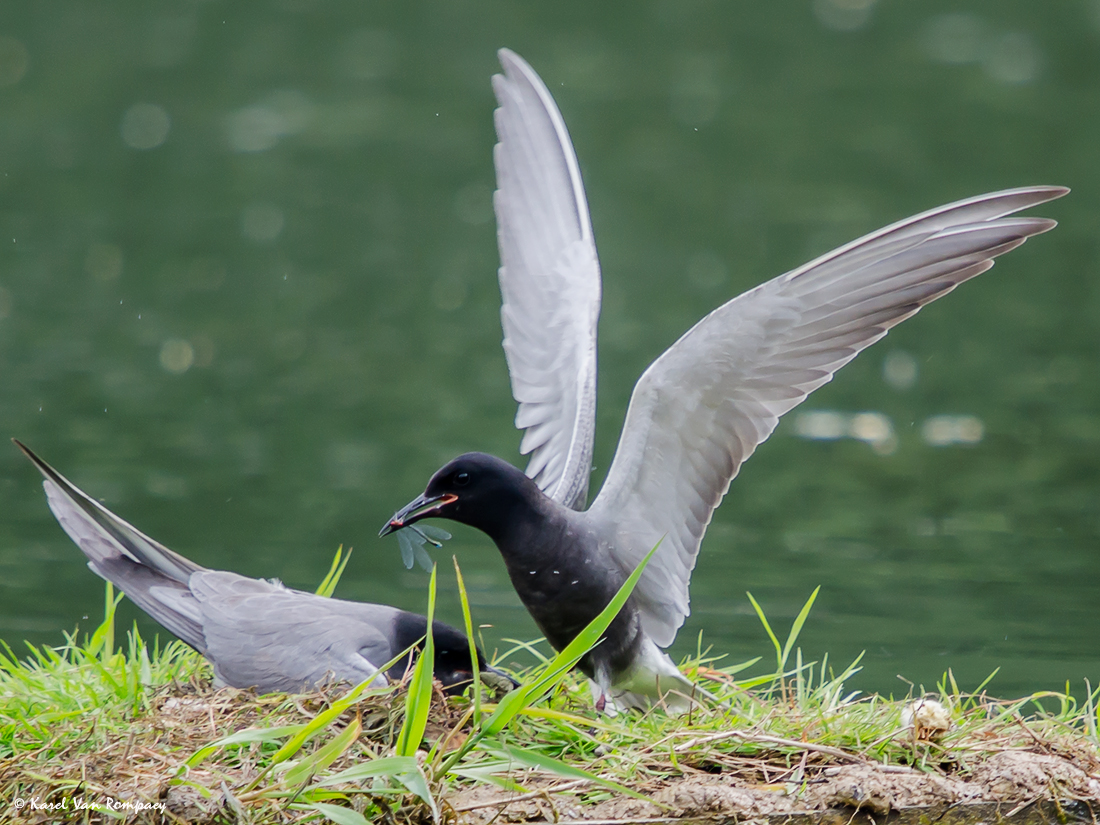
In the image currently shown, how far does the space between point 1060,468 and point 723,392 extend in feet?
19.3

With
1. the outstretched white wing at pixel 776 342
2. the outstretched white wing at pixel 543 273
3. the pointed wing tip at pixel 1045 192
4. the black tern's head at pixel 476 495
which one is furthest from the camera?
the outstretched white wing at pixel 543 273

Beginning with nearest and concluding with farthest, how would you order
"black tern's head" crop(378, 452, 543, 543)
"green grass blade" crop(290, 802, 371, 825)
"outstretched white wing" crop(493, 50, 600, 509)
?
"green grass blade" crop(290, 802, 371, 825) < "black tern's head" crop(378, 452, 543, 543) < "outstretched white wing" crop(493, 50, 600, 509)

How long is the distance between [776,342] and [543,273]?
150 centimetres

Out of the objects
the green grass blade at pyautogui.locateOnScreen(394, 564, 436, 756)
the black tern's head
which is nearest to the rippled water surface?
the black tern's head

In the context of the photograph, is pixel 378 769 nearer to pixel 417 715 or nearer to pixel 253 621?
pixel 417 715

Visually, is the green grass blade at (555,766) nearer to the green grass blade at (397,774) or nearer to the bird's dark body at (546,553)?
the green grass blade at (397,774)

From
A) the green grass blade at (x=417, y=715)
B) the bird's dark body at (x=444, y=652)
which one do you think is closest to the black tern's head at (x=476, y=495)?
the bird's dark body at (x=444, y=652)

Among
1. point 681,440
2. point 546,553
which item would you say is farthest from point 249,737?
point 681,440

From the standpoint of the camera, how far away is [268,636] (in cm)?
459

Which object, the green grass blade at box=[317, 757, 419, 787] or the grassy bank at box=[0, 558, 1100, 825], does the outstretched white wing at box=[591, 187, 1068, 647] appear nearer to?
the grassy bank at box=[0, 558, 1100, 825]

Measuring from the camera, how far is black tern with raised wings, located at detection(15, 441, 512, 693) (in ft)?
14.6

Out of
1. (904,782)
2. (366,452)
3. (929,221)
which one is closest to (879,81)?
(366,452)

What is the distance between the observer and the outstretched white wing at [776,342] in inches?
173

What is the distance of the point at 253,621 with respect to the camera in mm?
4648
